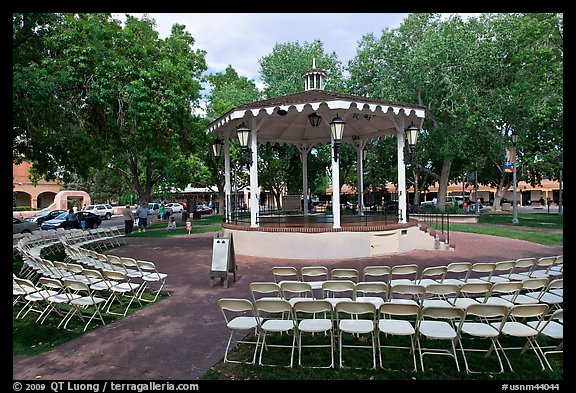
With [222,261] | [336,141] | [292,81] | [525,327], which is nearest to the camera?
[525,327]

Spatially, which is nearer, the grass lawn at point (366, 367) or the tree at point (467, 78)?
the grass lawn at point (366, 367)

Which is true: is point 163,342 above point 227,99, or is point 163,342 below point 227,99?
below

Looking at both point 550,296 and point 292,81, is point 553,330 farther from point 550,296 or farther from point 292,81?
point 292,81

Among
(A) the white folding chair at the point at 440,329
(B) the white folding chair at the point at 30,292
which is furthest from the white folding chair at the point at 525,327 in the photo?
(B) the white folding chair at the point at 30,292

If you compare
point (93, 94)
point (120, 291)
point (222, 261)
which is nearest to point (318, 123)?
point (93, 94)

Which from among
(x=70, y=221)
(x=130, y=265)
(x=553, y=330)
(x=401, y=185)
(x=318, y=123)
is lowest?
(x=70, y=221)

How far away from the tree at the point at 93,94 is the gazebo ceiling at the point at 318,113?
2349 mm

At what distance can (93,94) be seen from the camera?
10641mm

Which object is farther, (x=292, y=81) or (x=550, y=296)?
(x=292, y=81)

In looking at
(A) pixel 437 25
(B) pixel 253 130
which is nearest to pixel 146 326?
(B) pixel 253 130

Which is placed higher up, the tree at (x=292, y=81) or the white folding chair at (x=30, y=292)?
the tree at (x=292, y=81)

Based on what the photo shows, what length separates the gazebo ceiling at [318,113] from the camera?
1135 centimetres

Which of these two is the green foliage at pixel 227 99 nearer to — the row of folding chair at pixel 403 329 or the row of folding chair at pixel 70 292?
the row of folding chair at pixel 70 292

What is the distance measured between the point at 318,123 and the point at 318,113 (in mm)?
2365
